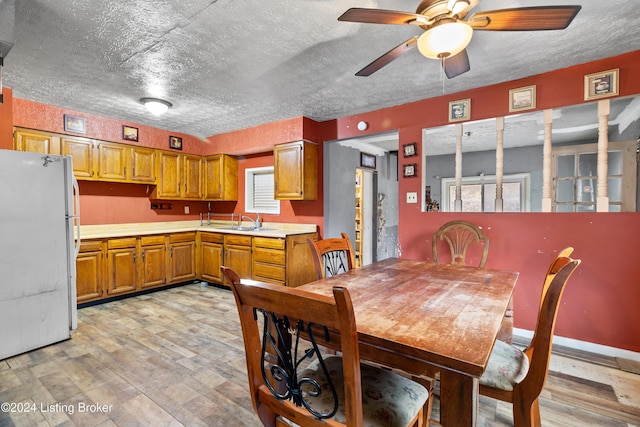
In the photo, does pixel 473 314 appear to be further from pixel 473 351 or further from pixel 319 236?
pixel 319 236

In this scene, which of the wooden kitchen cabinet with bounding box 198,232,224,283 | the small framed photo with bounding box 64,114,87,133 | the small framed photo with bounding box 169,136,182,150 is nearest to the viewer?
the small framed photo with bounding box 64,114,87,133

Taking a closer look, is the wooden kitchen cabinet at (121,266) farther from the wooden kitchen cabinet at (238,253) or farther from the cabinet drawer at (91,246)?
the wooden kitchen cabinet at (238,253)

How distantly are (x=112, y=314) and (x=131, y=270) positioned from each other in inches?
27.2

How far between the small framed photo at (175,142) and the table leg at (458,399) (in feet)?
16.2

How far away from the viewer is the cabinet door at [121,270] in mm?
→ 3688

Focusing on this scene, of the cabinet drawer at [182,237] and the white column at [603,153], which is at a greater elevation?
the white column at [603,153]

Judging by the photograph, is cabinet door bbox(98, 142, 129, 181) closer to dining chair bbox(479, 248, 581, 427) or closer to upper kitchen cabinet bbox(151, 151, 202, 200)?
upper kitchen cabinet bbox(151, 151, 202, 200)

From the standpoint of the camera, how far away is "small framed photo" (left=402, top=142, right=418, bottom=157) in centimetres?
339

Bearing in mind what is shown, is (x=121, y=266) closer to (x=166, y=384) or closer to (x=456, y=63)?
(x=166, y=384)

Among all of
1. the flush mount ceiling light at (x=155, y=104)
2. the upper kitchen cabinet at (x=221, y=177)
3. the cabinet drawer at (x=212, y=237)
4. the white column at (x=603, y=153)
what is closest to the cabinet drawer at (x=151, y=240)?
the cabinet drawer at (x=212, y=237)

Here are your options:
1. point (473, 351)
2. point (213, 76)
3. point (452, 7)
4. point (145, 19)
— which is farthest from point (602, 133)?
point (145, 19)

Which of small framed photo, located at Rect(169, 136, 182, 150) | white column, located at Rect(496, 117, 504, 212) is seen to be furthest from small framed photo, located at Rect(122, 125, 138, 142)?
white column, located at Rect(496, 117, 504, 212)

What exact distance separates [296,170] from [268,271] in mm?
1402

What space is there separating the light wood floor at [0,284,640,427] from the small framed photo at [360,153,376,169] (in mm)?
3555
